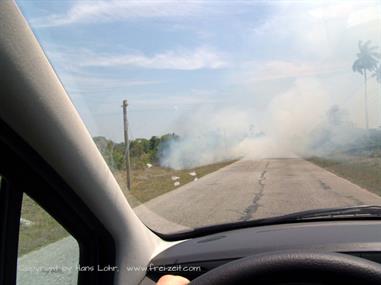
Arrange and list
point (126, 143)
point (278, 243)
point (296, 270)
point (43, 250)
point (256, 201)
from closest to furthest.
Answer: point (296, 270) → point (43, 250) → point (278, 243) → point (126, 143) → point (256, 201)

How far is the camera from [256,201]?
5855mm

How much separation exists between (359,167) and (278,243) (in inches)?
151

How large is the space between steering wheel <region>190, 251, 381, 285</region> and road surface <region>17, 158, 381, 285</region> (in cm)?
117

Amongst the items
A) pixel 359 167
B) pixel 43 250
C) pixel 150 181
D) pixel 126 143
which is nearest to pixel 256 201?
pixel 359 167

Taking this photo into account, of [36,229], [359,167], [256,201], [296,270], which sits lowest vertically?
[296,270]

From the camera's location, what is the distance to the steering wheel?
75.3 inches

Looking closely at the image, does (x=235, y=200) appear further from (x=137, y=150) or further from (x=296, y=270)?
(x=296, y=270)

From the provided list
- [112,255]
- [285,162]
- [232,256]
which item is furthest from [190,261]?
[285,162]

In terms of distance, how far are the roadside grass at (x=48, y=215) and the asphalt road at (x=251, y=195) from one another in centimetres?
11

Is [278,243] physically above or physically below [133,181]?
below

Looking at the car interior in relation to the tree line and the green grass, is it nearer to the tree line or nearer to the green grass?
the green grass

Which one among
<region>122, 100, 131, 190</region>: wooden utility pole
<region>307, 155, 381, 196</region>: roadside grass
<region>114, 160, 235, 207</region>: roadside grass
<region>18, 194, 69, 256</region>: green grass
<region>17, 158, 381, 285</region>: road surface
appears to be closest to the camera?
<region>18, 194, 69, 256</region>: green grass

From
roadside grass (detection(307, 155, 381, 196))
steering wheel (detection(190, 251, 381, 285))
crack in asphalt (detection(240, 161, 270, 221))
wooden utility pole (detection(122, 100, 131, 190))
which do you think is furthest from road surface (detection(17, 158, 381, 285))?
steering wheel (detection(190, 251, 381, 285))

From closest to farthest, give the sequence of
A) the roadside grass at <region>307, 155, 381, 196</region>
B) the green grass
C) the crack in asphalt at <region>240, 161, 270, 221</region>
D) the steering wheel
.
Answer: the steering wheel < the green grass < the crack in asphalt at <region>240, 161, 270, 221</region> < the roadside grass at <region>307, 155, 381, 196</region>
